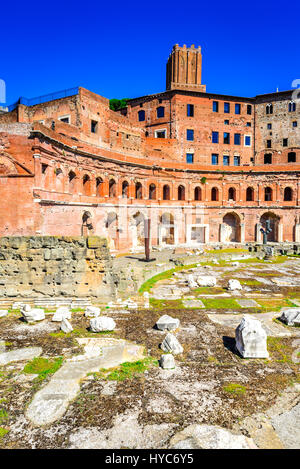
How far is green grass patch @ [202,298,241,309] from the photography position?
372 inches

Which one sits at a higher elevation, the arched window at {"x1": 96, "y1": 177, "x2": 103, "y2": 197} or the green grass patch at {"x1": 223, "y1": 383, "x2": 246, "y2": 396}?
the arched window at {"x1": 96, "y1": 177, "x2": 103, "y2": 197}

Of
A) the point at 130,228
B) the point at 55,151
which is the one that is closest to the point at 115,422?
the point at 55,151

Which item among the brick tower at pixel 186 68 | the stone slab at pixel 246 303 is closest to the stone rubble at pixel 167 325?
the stone slab at pixel 246 303

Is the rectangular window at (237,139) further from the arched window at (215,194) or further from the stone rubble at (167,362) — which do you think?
the stone rubble at (167,362)

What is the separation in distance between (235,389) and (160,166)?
25.0 meters

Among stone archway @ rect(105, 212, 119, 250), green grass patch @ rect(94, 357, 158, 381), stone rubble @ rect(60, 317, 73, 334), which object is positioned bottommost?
green grass patch @ rect(94, 357, 158, 381)

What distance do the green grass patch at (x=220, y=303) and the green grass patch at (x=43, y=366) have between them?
5.42 m

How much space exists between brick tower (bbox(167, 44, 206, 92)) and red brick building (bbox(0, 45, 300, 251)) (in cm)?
13

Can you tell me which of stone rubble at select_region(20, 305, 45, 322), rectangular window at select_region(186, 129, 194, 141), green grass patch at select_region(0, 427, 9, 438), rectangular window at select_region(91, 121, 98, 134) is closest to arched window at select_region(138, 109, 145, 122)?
rectangular window at select_region(186, 129, 194, 141)

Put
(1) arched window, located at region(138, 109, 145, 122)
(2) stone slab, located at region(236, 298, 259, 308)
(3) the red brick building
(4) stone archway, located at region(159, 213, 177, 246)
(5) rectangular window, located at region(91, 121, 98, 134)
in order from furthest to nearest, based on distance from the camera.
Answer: (1) arched window, located at region(138, 109, 145, 122) → (4) stone archway, located at region(159, 213, 177, 246) → (5) rectangular window, located at region(91, 121, 98, 134) → (3) the red brick building → (2) stone slab, located at region(236, 298, 259, 308)

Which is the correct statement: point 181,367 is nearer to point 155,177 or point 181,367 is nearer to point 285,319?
point 285,319

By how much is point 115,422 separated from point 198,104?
35.5 metres

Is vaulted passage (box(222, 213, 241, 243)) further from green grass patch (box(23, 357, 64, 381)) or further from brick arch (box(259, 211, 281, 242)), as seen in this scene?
green grass patch (box(23, 357, 64, 381))

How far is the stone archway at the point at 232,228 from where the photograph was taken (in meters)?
32.5
